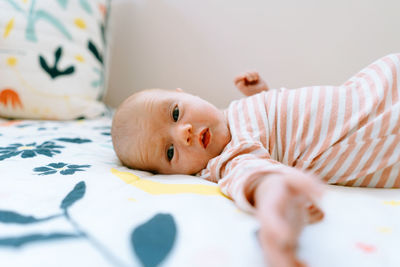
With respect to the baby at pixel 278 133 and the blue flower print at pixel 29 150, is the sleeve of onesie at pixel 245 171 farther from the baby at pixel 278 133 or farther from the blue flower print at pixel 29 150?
the blue flower print at pixel 29 150

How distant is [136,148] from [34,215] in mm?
366

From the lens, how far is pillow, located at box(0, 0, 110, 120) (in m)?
1.34

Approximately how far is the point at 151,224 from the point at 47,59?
1.15 meters

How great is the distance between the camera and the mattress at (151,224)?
420mm

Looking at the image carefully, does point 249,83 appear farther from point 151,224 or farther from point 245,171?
point 151,224

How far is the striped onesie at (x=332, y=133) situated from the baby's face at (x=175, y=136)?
0.04 m

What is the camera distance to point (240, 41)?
1.46 metres

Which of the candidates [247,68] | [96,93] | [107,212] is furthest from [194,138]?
[96,93]

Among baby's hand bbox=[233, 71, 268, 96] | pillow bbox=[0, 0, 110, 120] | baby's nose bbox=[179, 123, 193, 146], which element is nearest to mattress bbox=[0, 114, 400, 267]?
baby's nose bbox=[179, 123, 193, 146]

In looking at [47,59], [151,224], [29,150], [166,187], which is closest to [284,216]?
[151,224]

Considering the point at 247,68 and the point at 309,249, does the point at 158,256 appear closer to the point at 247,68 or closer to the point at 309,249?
the point at 309,249

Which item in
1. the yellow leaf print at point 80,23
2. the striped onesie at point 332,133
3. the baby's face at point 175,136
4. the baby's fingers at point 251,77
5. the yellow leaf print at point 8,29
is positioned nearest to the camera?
the striped onesie at point 332,133

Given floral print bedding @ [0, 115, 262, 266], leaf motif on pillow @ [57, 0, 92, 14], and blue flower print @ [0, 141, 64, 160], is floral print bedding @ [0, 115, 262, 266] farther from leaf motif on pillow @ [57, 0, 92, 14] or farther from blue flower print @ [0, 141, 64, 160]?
leaf motif on pillow @ [57, 0, 92, 14]

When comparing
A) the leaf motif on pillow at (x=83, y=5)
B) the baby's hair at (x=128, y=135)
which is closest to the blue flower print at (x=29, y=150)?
the baby's hair at (x=128, y=135)
